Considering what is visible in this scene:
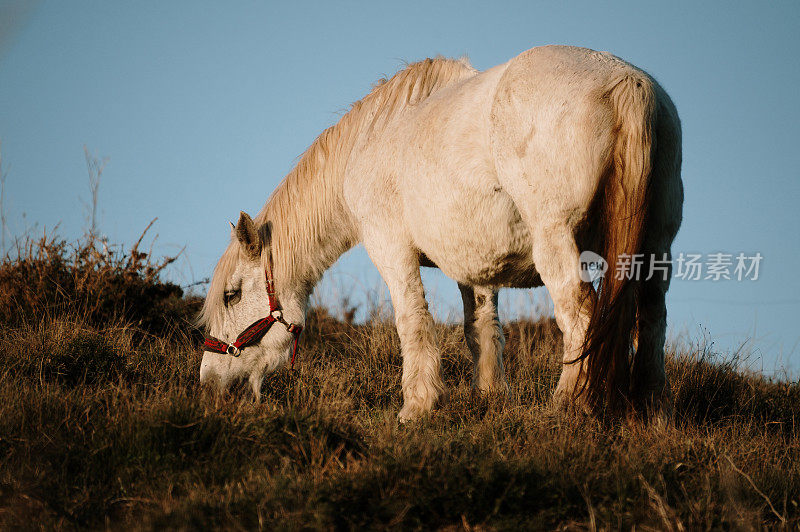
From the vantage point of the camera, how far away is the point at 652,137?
309cm

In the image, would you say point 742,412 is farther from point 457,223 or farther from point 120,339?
point 120,339

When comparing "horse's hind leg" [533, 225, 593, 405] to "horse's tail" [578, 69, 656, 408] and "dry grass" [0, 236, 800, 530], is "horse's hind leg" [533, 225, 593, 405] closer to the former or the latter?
"horse's tail" [578, 69, 656, 408]

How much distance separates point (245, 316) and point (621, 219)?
10.1ft

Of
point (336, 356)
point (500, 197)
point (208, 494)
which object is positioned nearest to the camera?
point (208, 494)

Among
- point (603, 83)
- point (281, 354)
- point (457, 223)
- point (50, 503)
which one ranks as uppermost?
point (603, 83)

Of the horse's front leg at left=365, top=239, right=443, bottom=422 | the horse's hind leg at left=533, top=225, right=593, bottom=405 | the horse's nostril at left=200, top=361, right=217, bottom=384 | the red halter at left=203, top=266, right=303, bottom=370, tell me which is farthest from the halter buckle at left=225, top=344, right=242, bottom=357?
the horse's hind leg at left=533, top=225, right=593, bottom=405

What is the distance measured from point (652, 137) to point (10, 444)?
3.47 m

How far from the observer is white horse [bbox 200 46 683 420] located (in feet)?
10.2

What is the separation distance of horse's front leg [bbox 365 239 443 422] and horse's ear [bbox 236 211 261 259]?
107 centimetres

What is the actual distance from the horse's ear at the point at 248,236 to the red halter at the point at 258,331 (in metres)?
0.17

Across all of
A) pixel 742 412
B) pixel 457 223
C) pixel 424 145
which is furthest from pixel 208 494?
pixel 742 412

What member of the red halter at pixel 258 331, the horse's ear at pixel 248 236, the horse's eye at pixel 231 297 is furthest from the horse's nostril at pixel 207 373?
the horse's ear at pixel 248 236

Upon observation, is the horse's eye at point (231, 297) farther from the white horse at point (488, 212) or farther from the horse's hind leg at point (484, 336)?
the horse's hind leg at point (484, 336)

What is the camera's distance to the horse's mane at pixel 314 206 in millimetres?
4938
